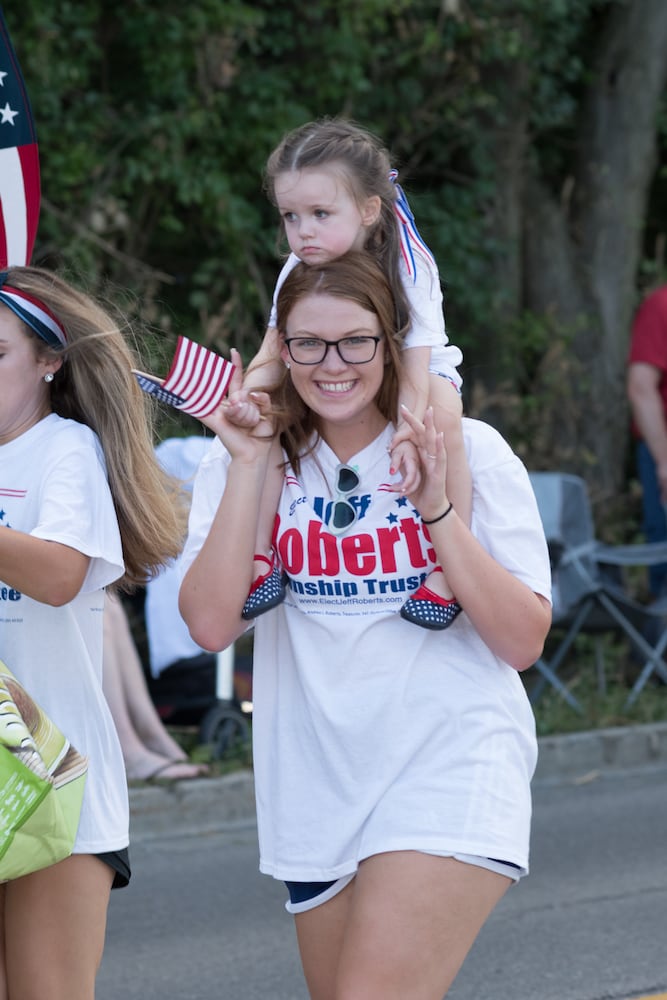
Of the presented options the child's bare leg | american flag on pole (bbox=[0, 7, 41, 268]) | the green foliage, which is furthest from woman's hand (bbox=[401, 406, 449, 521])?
the green foliage

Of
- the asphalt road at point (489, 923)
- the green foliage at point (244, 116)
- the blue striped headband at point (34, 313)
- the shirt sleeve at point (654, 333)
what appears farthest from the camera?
the green foliage at point (244, 116)

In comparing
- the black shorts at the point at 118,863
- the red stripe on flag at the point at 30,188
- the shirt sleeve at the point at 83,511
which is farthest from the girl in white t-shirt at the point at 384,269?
the red stripe on flag at the point at 30,188

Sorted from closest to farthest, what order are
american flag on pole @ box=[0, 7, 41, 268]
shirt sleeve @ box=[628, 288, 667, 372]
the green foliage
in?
american flag on pole @ box=[0, 7, 41, 268]
shirt sleeve @ box=[628, 288, 667, 372]
the green foliage

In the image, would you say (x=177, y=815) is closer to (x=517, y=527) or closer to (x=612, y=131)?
(x=517, y=527)

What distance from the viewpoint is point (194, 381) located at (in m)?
2.76

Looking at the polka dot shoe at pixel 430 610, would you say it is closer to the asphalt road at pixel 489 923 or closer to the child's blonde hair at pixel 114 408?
the child's blonde hair at pixel 114 408

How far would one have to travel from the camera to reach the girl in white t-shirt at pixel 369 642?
2.70 m

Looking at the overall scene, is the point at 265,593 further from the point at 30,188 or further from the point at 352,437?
the point at 30,188

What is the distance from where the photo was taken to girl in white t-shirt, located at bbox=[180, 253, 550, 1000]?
270cm

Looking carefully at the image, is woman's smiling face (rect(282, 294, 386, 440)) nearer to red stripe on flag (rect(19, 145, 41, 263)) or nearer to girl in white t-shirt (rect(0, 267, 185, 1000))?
girl in white t-shirt (rect(0, 267, 185, 1000))

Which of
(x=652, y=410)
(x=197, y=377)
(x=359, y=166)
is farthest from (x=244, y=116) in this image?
(x=197, y=377)

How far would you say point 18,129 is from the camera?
3.56 meters

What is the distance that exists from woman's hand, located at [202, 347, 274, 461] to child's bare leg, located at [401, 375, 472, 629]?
0.33 metres

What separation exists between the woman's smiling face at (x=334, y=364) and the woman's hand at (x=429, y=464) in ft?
0.52
